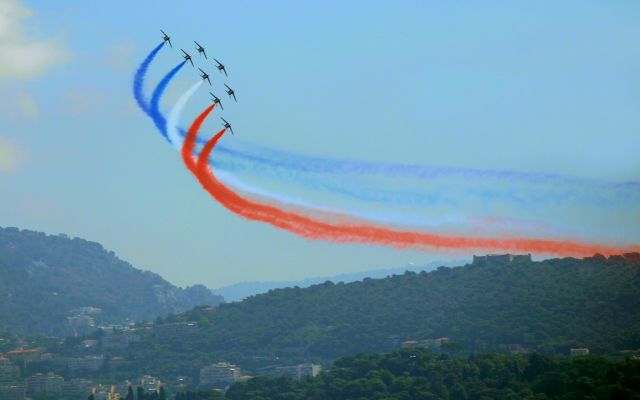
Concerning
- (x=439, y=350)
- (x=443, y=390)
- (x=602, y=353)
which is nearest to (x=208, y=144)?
(x=443, y=390)

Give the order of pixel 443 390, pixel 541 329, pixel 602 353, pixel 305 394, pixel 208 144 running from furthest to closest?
1. pixel 541 329
2. pixel 602 353
3. pixel 305 394
4. pixel 443 390
5. pixel 208 144

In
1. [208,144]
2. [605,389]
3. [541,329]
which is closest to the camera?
[208,144]

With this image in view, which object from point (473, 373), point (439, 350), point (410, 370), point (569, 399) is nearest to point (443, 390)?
point (473, 373)

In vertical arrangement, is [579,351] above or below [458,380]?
above

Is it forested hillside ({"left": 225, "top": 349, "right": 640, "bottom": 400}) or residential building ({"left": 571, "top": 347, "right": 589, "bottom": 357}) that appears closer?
forested hillside ({"left": 225, "top": 349, "right": 640, "bottom": 400})

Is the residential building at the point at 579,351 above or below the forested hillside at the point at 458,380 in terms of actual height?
above

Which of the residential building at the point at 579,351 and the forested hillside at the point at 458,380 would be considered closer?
the forested hillside at the point at 458,380

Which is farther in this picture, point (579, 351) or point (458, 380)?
point (579, 351)

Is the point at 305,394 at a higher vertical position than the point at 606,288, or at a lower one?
lower

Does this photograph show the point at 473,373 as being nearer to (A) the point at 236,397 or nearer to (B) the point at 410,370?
(B) the point at 410,370

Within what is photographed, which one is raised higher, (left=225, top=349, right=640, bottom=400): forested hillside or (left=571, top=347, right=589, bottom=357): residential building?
(left=571, top=347, right=589, bottom=357): residential building

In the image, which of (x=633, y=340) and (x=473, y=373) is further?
(x=633, y=340)
